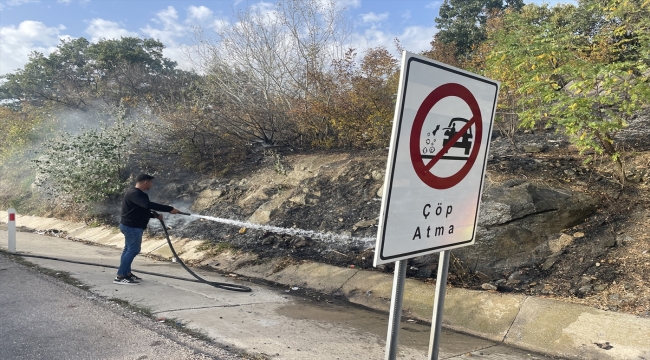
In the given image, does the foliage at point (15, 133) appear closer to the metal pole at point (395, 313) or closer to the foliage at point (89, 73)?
the foliage at point (89, 73)

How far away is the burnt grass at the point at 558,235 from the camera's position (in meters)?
5.20

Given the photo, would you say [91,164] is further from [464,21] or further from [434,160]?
[464,21]

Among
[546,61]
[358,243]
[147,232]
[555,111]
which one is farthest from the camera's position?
[147,232]

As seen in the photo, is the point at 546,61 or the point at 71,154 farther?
the point at 71,154

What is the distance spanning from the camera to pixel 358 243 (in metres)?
7.54

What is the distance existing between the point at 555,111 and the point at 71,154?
40.3 ft

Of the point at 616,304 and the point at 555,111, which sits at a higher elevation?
the point at 555,111

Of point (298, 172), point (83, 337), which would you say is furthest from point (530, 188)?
point (83, 337)

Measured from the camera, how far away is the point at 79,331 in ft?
14.2

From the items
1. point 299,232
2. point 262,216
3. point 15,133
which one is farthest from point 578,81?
point 15,133

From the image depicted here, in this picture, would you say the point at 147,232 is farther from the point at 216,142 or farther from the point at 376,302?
the point at 376,302

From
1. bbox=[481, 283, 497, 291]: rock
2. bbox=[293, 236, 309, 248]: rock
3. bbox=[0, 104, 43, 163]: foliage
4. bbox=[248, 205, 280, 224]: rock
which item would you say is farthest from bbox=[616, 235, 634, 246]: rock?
bbox=[0, 104, 43, 163]: foliage

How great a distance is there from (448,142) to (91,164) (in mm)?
12365

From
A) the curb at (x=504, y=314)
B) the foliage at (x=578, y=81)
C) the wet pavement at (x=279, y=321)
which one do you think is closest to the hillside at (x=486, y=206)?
the curb at (x=504, y=314)
